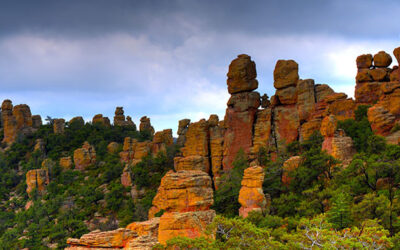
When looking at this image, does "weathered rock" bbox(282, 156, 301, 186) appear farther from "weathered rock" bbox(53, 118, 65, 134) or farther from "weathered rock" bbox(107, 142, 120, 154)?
"weathered rock" bbox(53, 118, 65, 134)

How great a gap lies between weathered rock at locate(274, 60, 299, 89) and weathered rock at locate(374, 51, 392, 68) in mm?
9416

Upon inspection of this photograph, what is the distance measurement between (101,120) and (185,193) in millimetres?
61954

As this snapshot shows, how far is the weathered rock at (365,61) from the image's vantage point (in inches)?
1788

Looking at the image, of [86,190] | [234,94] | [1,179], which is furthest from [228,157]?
[1,179]

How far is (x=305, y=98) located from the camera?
145ft

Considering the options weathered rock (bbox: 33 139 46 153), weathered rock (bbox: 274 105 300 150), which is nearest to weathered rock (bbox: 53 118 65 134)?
weathered rock (bbox: 33 139 46 153)

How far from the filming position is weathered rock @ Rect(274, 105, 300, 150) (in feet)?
141

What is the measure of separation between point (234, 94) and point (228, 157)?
8138 mm

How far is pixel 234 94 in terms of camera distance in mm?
47469

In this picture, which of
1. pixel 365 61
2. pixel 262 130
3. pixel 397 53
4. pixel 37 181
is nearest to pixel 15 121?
pixel 37 181

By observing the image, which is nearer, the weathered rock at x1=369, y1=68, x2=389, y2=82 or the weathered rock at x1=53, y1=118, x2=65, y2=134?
the weathered rock at x1=369, y1=68, x2=389, y2=82

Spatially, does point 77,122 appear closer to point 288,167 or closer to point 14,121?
point 14,121

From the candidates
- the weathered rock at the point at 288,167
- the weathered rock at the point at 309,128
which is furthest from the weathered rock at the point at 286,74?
the weathered rock at the point at 288,167

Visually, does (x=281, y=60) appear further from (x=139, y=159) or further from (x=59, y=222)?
(x=59, y=222)
